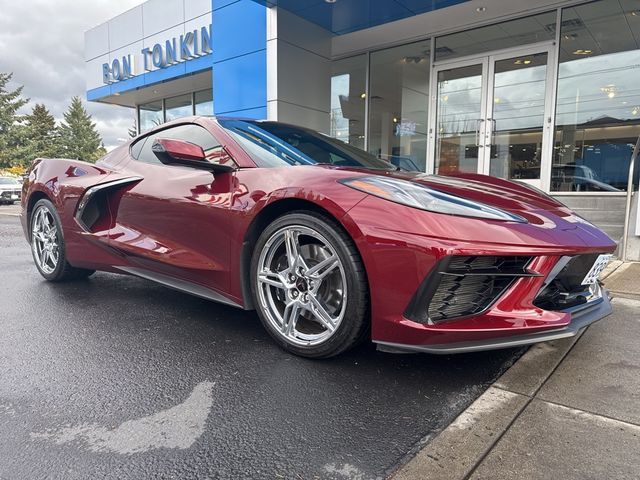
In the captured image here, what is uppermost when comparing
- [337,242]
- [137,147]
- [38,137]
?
[38,137]

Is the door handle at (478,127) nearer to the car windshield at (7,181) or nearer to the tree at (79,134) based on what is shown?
the car windshield at (7,181)

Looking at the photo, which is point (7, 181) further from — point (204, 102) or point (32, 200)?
point (32, 200)

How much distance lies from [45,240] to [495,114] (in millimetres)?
→ 7129

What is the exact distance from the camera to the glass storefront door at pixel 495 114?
751 cm

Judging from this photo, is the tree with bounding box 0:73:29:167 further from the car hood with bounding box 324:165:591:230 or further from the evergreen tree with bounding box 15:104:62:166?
the car hood with bounding box 324:165:591:230

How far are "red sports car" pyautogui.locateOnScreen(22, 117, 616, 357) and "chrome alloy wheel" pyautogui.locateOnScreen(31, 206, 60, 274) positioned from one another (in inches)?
26.0

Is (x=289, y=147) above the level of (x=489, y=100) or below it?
below

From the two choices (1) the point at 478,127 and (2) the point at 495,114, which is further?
(1) the point at 478,127

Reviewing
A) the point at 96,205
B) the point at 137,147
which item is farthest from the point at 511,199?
the point at 96,205

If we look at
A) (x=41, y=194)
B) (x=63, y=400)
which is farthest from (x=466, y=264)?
(x=41, y=194)

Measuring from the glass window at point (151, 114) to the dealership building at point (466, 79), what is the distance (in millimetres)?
7423

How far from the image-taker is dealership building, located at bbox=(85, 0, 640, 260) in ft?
23.1

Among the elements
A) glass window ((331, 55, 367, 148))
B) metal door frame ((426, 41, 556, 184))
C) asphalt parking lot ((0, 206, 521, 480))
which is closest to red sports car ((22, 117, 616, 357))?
asphalt parking lot ((0, 206, 521, 480))

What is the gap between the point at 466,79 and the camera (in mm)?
8211
